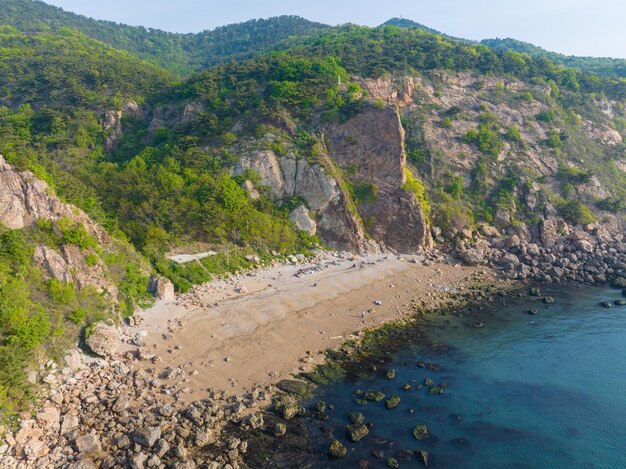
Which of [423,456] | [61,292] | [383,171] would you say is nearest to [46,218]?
[61,292]

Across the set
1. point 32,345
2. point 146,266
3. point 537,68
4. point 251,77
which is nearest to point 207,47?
point 251,77

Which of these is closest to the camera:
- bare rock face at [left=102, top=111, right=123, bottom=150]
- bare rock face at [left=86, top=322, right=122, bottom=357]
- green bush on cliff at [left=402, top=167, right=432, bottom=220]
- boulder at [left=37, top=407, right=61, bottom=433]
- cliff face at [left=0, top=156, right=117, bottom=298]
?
boulder at [left=37, top=407, right=61, bottom=433]

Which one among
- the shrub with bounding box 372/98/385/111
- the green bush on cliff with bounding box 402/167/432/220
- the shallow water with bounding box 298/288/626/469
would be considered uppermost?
the shrub with bounding box 372/98/385/111

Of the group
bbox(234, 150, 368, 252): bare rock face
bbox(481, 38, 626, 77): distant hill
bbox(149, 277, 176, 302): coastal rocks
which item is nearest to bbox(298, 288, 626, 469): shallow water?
bbox(149, 277, 176, 302): coastal rocks

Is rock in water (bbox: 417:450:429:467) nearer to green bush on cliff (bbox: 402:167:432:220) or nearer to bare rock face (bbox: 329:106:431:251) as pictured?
bare rock face (bbox: 329:106:431:251)

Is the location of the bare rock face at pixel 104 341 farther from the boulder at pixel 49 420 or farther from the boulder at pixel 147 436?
the boulder at pixel 147 436
